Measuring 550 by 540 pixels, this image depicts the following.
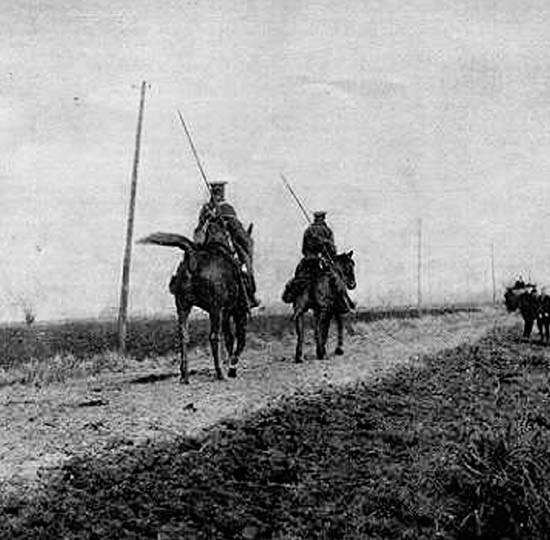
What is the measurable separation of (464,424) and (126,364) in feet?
33.7

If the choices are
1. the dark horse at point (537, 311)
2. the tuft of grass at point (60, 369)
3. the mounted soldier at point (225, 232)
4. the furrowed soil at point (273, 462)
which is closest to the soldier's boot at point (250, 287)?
the mounted soldier at point (225, 232)

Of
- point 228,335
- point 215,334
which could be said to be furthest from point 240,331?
point 215,334

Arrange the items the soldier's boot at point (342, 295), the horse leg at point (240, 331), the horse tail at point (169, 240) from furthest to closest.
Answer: the soldier's boot at point (342, 295) → the horse leg at point (240, 331) → the horse tail at point (169, 240)

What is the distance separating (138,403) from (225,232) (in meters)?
3.98

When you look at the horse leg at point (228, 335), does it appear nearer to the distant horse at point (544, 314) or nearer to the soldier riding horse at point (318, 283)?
the soldier riding horse at point (318, 283)

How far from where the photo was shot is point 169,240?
13.4 metres

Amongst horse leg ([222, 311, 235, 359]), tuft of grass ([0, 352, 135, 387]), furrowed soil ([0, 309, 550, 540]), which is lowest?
tuft of grass ([0, 352, 135, 387])

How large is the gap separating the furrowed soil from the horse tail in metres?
2.12

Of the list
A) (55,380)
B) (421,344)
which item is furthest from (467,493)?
(421,344)

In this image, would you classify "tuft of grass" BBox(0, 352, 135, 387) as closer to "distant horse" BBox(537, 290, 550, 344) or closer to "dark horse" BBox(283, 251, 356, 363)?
"dark horse" BBox(283, 251, 356, 363)

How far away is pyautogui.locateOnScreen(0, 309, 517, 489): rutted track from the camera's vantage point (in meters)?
8.44

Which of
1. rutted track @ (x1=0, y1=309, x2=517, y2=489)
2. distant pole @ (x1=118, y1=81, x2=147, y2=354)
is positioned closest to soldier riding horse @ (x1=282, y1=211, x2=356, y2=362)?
rutted track @ (x1=0, y1=309, x2=517, y2=489)

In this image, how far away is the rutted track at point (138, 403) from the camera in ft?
27.7

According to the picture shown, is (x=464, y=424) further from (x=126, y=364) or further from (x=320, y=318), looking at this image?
(x=126, y=364)
